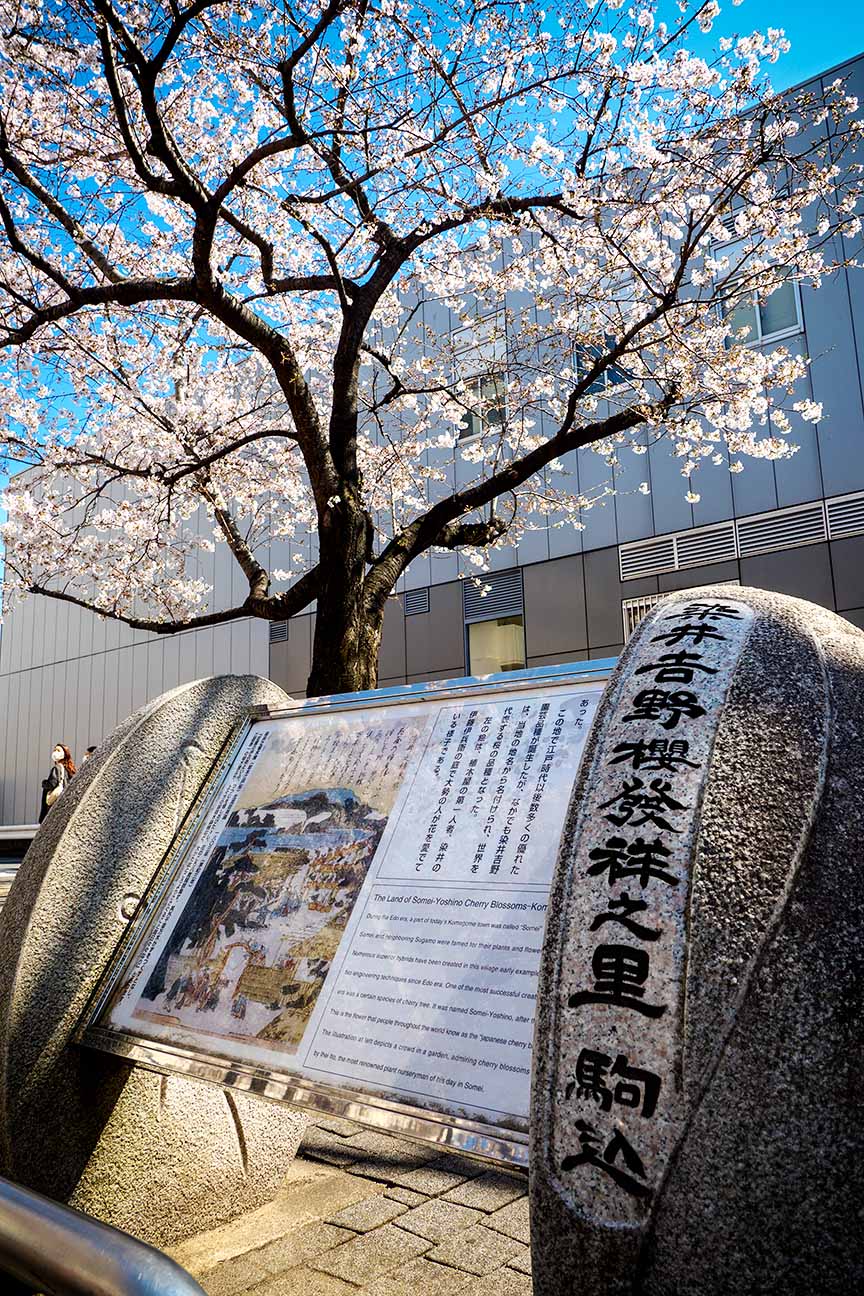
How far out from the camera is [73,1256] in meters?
0.77

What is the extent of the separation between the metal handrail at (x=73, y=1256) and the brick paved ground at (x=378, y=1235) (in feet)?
8.34

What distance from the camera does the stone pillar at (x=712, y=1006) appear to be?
1257 millimetres

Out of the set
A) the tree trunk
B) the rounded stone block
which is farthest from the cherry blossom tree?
the rounded stone block

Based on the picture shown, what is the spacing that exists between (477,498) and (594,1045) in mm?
6435

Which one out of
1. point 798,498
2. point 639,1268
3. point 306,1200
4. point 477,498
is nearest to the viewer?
point 639,1268

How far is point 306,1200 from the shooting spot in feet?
12.3

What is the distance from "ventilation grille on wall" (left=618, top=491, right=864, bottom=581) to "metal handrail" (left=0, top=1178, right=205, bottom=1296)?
1296 centimetres

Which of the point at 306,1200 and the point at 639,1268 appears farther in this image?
the point at 306,1200

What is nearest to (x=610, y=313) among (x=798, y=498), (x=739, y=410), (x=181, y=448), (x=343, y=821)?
(x=739, y=410)

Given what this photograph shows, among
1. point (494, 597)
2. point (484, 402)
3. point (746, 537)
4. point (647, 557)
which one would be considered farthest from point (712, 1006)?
point (494, 597)

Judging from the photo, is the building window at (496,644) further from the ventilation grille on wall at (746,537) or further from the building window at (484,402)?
the building window at (484,402)

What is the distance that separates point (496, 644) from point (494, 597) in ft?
2.74

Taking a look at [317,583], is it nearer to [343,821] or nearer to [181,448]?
[181,448]

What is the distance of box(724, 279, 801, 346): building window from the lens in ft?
43.0
